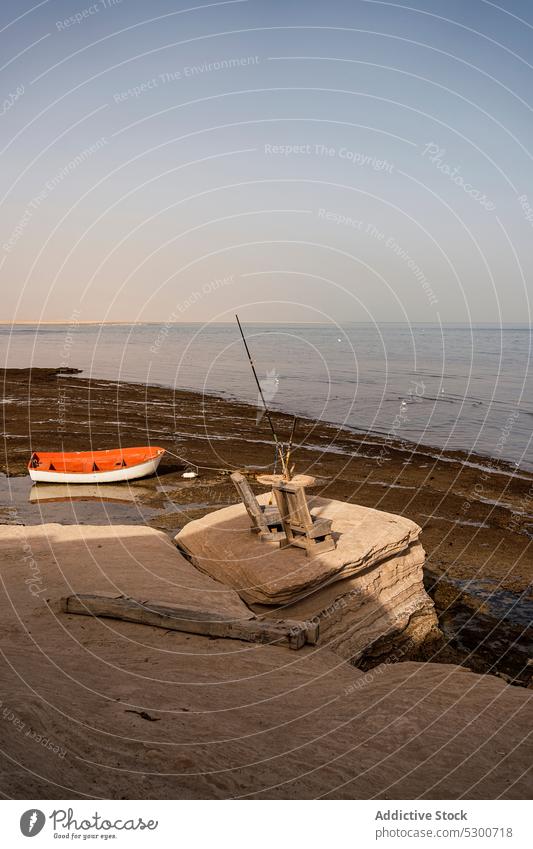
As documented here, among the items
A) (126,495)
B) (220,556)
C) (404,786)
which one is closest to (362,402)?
(126,495)

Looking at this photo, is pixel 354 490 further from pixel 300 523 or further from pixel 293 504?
pixel 300 523

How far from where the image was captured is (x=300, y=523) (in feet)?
39.3

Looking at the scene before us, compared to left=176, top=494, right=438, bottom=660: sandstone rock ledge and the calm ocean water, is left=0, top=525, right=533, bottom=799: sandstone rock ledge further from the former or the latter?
the calm ocean water

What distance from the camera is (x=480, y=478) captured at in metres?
25.3

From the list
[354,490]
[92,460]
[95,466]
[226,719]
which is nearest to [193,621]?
[226,719]

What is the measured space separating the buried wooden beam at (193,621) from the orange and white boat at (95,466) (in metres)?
12.6

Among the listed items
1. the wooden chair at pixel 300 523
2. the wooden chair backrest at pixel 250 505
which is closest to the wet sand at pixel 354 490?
the wooden chair at pixel 300 523

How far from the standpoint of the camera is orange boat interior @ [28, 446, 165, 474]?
2291 centimetres

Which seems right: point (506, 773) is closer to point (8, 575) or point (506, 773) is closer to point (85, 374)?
point (8, 575)

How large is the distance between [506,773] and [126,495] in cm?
1685

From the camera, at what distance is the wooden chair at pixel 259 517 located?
481 inches

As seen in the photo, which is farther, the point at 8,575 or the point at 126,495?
the point at 126,495

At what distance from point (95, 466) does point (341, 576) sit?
1449 centimetres
